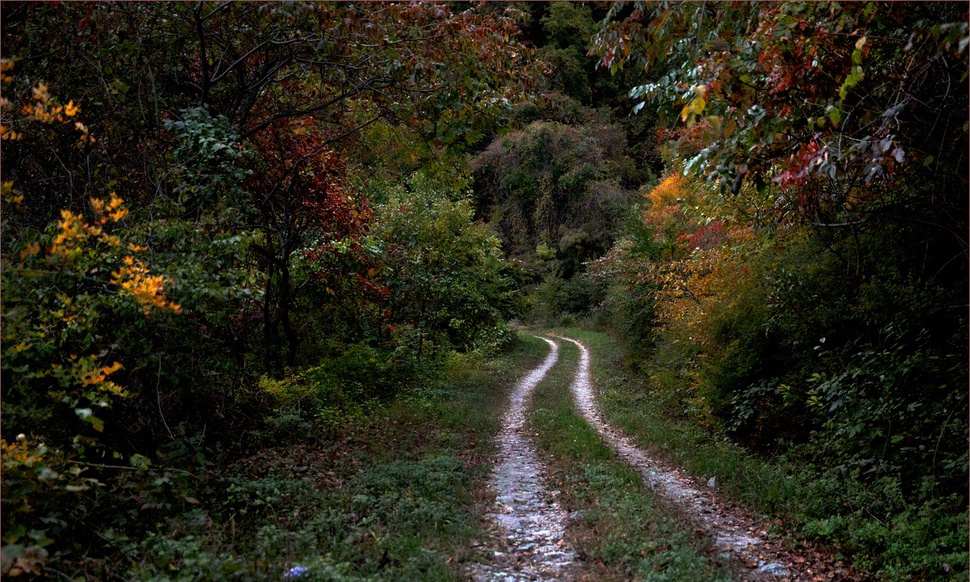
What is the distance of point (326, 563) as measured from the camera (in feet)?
18.2

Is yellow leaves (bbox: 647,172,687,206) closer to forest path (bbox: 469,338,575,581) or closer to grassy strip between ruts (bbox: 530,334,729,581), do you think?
grassy strip between ruts (bbox: 530,334,729,581)

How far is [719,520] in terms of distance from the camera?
832 centimetres

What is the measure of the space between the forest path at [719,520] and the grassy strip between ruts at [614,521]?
12.9 inches

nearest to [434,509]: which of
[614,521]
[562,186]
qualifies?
[614,521]

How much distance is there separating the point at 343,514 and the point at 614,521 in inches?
122

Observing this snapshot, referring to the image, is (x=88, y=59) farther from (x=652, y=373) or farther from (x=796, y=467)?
(x=652, y=373)

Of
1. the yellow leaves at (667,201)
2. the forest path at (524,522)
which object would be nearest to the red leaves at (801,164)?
the forest path at (524,522)

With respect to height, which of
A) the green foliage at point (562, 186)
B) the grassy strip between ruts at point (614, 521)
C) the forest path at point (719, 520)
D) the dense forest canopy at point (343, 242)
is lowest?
the forest path at point (719, 520)

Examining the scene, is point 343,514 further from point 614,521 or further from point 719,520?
point 719,520

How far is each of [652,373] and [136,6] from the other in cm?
1676

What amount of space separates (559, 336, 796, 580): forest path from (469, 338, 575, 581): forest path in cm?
164

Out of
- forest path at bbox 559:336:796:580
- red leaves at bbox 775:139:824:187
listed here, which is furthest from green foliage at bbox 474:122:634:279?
red leaves at bbox 775:139:824:187

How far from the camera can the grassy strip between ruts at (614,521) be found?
6.39m

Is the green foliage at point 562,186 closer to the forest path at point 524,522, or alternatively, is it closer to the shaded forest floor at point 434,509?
the shaded forest floor at point 434,509
